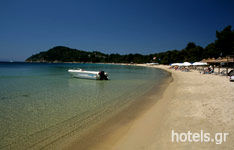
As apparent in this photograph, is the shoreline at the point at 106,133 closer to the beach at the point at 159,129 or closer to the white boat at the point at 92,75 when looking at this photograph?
the beach at the point at 159,129

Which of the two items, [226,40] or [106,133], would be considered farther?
[226,40]

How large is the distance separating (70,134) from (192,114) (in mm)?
3851

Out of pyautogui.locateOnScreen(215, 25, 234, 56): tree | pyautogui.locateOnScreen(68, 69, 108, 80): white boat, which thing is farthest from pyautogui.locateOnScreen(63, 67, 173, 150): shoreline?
pyautogui.locateOnScreen(215, 25, 234, 56): tree

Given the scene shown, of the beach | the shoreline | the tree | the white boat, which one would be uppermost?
the tree

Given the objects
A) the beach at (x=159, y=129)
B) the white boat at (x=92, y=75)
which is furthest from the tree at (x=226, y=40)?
the beach at (x=159, y=129)

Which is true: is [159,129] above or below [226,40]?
below

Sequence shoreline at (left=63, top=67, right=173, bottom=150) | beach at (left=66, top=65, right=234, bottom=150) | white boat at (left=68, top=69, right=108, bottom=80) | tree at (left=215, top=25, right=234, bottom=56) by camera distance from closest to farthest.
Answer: beach at (left=66, top=65, right=234, bottom=150)
shoreline at (left=63, top=67, right=173, bottom=150)
white boat at (left=68, top=69, right=108, bottom=80)
tree at (left=215, top=25, right=234, bottom=56)

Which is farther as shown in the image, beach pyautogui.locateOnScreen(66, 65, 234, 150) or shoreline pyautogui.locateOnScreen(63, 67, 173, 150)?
shoreline pyautogui.locateOnScreen(63, 67, 173, 150)

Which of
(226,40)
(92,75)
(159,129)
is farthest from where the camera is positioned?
(226,40)

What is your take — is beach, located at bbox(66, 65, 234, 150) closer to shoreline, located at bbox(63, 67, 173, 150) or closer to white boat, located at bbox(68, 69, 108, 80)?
shoreline, located at bbox(63, 67, 173, 150)

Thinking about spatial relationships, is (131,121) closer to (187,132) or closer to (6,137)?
(187,132)

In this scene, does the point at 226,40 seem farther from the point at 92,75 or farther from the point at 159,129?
the point at 159,129

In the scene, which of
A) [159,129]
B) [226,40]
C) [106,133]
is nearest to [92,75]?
[106,133]

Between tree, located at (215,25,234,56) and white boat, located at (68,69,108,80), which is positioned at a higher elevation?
tree, located at (215,25,234,56)
